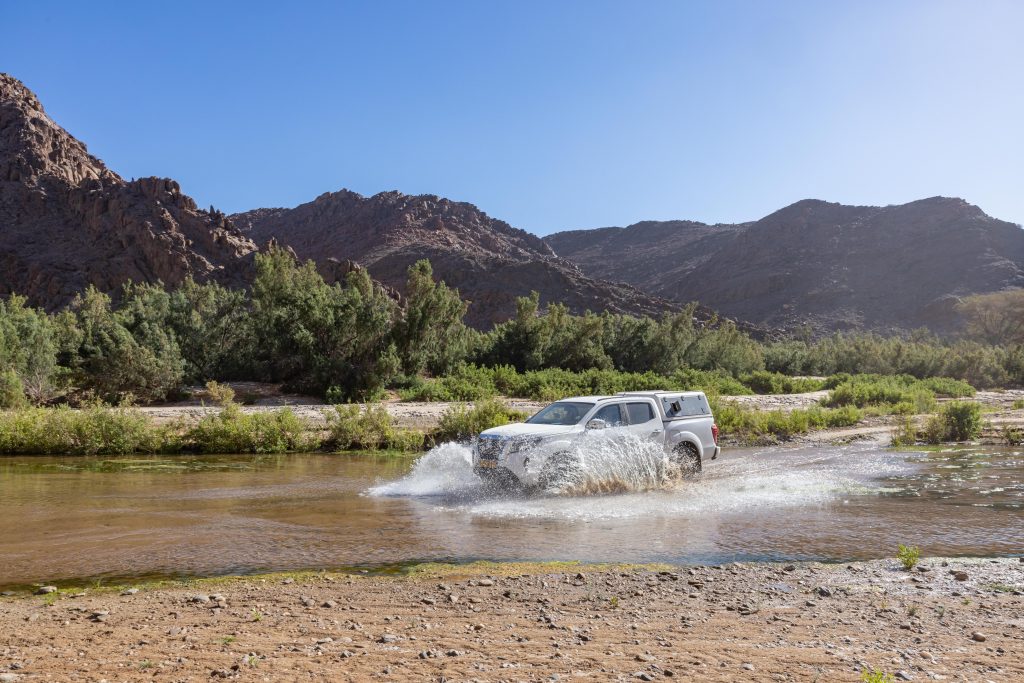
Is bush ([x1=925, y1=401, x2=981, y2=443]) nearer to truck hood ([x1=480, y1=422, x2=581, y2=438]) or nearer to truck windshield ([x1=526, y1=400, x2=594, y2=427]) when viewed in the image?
truck windshield ([x1=526, y1=400, x2=594, y2=427])

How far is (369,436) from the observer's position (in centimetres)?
2000

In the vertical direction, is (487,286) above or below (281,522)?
above

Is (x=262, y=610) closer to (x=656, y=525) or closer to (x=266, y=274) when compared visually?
(x=656, y=525)

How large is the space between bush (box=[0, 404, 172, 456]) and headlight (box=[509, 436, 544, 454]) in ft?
37.5

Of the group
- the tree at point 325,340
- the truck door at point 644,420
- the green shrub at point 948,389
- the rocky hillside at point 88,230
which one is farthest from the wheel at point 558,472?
the rocky hillside at point 88,230

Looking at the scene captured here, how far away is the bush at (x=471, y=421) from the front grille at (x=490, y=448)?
757cm

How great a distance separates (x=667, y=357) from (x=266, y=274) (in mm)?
24205

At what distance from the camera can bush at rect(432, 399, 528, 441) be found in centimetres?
1989

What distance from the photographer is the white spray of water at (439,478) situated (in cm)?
1278

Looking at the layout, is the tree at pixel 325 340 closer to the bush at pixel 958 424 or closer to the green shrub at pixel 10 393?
the green shrub at pixel 10 393

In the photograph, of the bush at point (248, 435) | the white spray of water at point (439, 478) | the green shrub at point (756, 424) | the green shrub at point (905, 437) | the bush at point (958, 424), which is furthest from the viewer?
the green shrub at point (756, 424)

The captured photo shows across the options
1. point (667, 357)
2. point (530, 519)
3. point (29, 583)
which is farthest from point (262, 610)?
point (667, 357)

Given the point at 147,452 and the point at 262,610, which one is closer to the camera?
the point at 262,610

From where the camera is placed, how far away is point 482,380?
3391 cm
